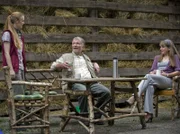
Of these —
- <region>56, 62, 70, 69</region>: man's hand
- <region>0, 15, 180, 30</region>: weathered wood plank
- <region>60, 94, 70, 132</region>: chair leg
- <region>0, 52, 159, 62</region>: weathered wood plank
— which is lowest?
<region>60, 94, 70, 132</region>: chair leg

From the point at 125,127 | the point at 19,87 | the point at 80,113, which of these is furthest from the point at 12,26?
the point at 125,127

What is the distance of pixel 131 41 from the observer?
932 cm

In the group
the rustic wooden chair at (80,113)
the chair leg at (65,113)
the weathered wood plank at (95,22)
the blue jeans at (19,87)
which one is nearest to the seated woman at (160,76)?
the rustic wooden chair at (80,113)

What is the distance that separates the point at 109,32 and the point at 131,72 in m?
0.91

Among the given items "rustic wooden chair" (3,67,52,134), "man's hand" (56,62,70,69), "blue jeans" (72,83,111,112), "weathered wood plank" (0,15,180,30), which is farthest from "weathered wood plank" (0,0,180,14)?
"rustic wooden chair" (3,67,52,134)

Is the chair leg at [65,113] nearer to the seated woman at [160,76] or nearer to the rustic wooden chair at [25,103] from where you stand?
the rustic wooden chair at [25,103]

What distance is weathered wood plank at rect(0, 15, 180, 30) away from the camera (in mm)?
8141

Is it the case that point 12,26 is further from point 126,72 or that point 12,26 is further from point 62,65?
point 126,72

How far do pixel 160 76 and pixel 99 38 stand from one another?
6.16 ft

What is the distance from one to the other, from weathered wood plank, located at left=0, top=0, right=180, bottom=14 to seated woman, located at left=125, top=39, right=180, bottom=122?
1762 mm

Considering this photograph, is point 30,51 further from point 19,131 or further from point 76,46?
point 19,131

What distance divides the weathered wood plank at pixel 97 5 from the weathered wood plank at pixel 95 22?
0.73ft

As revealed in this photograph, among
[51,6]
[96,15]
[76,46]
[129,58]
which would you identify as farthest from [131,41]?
[76,46]

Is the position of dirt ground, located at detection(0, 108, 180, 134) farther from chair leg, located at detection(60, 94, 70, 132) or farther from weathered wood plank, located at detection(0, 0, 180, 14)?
weathered wood plank, located at detection(0, 0, 180, 14)
